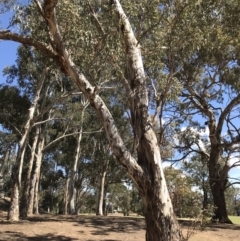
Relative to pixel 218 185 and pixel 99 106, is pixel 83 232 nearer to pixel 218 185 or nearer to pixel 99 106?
pixel 99 106

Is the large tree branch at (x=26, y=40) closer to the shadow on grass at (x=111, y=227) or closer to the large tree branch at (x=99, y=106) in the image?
the large tree branch at (x=99, y=106)

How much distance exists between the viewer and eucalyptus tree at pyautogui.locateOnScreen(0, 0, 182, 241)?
6.27 m

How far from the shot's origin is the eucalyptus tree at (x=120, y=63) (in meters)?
6.27

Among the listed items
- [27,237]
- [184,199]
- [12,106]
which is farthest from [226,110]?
[12,106]

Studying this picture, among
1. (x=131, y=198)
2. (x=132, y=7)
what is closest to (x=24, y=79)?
(x=132, y=7)

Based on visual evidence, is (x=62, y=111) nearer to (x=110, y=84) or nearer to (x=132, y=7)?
(x=110, y=84)

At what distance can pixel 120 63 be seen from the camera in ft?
31.9

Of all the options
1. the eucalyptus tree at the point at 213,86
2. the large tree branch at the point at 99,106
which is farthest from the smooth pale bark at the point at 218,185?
the large tree branch at the point at 99,106

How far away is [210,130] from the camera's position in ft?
54.0

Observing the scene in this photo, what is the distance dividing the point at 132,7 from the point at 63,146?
62.6 feet

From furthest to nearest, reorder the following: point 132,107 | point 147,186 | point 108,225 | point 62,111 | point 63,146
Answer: point 63,146 < point 62,111 < point 108,225 < point 132,107 < point 147,186

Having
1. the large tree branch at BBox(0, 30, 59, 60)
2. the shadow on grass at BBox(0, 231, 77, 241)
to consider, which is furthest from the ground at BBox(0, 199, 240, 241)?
the large tree branch at BBox(0, 30, 59, 60)

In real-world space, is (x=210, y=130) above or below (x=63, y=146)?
below

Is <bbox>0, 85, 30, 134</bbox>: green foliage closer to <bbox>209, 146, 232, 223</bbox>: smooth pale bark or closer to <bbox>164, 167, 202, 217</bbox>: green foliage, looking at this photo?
<bbox>209, 146, 232, 223</bbox>: smooth pale bark
